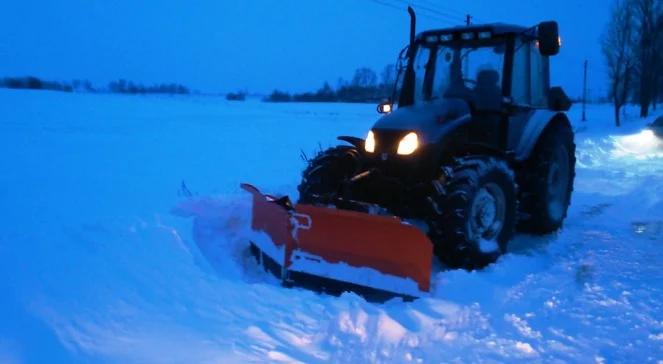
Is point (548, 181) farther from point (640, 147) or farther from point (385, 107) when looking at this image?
point (640, 147)

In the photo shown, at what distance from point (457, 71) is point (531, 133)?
95 cm

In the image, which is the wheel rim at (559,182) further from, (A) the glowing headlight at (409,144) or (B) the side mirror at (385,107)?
(A) the glowing headlight at (409,144)

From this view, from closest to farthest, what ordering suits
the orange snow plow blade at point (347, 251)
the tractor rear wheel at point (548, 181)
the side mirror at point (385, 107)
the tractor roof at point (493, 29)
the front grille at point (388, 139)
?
the orange snow plow blade at point (347, 251) → the front grille at point (388, 139) → the tractor roof at point (493, 29) → the tractor rear wheel at point (548, 181) → the side mirror at point (385, 107)

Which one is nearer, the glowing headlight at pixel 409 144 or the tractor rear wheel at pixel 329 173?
the glowing headlight at pixel 409 144

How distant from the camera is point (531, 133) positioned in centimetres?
575

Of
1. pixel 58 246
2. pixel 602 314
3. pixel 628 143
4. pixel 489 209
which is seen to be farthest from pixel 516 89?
pixel 628 143

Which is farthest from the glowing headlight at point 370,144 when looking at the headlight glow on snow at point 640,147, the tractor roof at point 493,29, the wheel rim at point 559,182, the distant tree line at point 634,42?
the distant tree line at point 634,42

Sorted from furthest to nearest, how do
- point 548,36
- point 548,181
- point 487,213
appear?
point 548,181 < point 548,36 < point 487,213

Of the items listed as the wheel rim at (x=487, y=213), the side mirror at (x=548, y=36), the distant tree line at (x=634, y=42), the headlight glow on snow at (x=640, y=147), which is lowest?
the wheel rim at (x=487, y=213)

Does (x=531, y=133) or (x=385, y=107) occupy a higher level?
(x=385, y=107)

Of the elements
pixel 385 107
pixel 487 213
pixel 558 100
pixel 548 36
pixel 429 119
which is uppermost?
pixel 548 36

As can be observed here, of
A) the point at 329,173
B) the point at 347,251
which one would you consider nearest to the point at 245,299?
the point at 347,251

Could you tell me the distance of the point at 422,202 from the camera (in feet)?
15.5

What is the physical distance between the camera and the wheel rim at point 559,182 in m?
6.36
